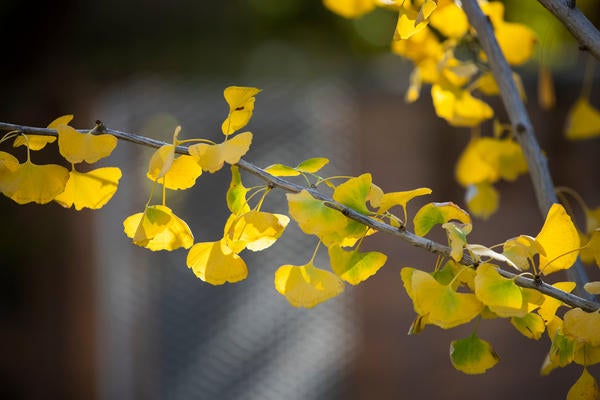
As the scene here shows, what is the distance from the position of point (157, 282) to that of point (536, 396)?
0.93 m

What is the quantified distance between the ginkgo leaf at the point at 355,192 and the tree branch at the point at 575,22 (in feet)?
0.51

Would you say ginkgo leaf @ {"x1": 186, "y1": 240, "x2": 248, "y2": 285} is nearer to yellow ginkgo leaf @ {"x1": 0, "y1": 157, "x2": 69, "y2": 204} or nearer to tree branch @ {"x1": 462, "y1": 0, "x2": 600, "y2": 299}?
yellow ginkgo leaf @ {"x1": 0, "y1": 157, "x2": 69, "y2": 204}

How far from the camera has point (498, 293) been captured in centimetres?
29

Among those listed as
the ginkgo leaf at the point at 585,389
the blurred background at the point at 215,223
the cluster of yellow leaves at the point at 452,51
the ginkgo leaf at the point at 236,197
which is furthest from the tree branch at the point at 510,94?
the blurred background at the point at 215,223

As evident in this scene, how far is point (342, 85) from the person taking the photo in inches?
58.3

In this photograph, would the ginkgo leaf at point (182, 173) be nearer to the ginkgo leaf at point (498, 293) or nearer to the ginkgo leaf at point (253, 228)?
the ginkgo leaf at point (253, 228)

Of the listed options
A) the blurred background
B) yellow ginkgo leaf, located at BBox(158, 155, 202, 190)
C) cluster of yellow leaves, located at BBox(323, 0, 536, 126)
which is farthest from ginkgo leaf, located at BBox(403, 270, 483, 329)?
the blurred background

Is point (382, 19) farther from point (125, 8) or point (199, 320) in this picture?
point (199, 320)

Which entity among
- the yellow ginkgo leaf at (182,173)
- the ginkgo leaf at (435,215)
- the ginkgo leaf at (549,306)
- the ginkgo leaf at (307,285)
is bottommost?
the ginkgo leaf at (549,306)

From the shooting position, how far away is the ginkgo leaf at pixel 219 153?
292 mm

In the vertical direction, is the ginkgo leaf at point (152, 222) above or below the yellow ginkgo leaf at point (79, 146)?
below

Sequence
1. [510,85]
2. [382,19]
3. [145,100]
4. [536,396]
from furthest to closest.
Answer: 1. [382,19]
2. [145,100]
3. [536,396]
4. [510,85]

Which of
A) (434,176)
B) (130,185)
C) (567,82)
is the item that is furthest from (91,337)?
(567,82)

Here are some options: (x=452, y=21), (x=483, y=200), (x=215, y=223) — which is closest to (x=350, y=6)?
(x=452, y=21)
